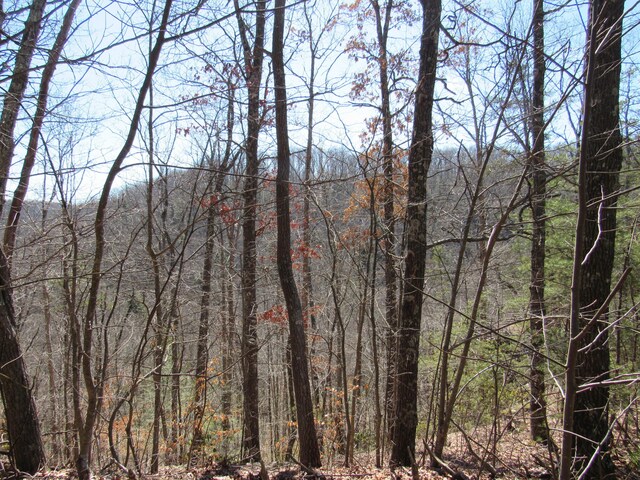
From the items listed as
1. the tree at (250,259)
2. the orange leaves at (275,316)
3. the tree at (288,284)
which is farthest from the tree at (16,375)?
the orange leaves at (275,316)

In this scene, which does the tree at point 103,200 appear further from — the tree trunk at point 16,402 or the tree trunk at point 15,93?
the tree trunk at point 16,402

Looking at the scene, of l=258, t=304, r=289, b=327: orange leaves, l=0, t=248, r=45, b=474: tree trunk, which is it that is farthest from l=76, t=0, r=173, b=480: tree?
l=258, t=304, r=289, b=327: orange leaves

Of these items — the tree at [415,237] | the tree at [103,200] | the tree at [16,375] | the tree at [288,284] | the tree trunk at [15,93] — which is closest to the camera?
the tree trunk at [15,93]

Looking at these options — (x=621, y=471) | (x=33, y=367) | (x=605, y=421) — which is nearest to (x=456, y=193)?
(x=605, y=421)

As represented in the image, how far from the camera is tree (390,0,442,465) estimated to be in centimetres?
530

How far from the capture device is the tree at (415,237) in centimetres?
530

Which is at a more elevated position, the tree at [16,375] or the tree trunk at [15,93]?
the tree trunk at [15,93]

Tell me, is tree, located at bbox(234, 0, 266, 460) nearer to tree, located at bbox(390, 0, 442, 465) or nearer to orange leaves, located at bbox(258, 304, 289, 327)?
orange leaves, located at bbox(258, 304, 289, 327)

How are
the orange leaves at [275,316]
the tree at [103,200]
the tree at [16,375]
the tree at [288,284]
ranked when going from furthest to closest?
the orange leaves at [275,316] → the tree at [288,284] → the tree at [16,375] → the tree at [103,200]

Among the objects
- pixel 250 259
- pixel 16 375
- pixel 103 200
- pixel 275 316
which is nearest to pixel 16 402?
pixel 16 375

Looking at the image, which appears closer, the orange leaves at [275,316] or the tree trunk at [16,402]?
the tree trunk at [16,402]

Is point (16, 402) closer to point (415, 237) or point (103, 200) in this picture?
point (103, 200)

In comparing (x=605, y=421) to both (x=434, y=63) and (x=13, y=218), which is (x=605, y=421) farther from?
(x=13, y=218)

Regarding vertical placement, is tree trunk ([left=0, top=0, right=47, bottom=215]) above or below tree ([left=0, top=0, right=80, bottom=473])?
above
